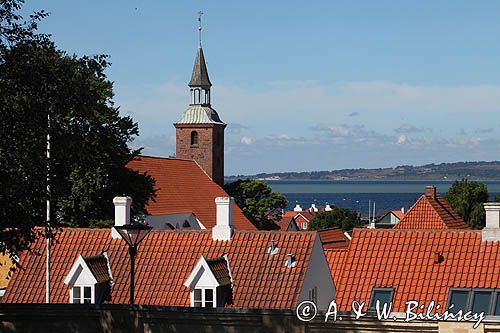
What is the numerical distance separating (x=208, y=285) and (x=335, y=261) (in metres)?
5.43

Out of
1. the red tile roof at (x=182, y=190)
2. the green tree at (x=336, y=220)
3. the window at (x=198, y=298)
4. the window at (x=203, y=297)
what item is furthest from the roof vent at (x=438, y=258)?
the green tree at (x=336, y=220)

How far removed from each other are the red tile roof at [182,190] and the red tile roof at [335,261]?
33.7 m

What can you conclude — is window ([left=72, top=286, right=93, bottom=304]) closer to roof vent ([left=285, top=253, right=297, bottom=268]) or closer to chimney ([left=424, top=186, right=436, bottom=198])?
roof vent ([left=285, top=253, right=297, bottom=268])

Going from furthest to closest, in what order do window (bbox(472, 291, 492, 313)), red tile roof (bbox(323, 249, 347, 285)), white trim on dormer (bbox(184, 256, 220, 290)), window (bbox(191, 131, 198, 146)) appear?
window (bbox(191, 131, 198, 146)), red tile roof (bbox(323, 249, 347, 285)), white trim on dormer (bbox(184, 256, 220, 290)), window (bbox(472, 291, 492, 313))

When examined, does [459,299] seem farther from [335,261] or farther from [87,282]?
[87,282]

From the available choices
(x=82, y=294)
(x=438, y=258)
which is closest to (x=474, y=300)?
(x=438, y=258)

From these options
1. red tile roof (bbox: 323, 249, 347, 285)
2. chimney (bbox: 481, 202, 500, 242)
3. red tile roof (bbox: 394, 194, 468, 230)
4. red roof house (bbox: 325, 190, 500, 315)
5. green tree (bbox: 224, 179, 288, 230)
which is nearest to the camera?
red roof house (bbox: 325, 190, 500, 315)

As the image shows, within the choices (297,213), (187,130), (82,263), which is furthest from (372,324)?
(297,213)

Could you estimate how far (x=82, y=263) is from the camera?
28.8 meters

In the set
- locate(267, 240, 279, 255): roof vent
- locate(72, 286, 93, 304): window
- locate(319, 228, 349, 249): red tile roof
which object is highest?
locate(319, 228, 349, 249): red tile roof

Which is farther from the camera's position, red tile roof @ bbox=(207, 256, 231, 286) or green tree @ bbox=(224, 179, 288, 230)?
green tree @ bbox=(224, 179, 288, 230)

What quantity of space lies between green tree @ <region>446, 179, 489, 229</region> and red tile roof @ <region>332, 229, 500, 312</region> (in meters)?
32.2

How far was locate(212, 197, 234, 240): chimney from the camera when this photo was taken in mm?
30125

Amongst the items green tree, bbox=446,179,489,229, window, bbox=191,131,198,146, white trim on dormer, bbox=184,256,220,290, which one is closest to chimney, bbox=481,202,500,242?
white trim on dormer, bbox=184,256,220,290
